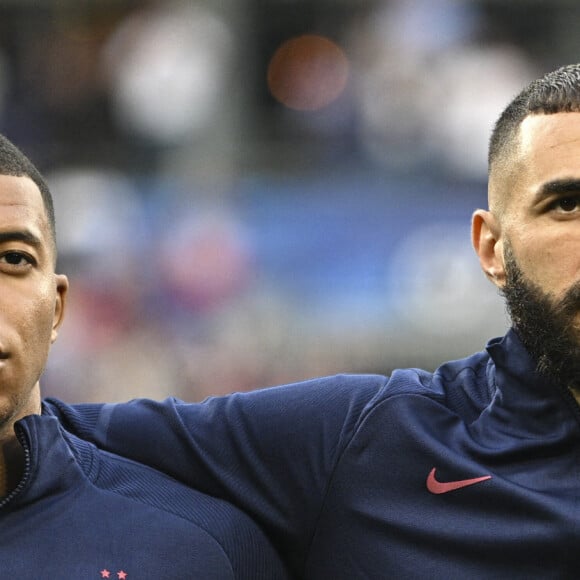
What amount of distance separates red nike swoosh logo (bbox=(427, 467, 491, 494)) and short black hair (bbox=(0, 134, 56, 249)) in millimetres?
1064

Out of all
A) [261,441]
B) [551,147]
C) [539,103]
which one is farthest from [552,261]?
[261,441]

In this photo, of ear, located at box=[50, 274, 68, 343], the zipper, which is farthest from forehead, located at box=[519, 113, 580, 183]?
the zipper

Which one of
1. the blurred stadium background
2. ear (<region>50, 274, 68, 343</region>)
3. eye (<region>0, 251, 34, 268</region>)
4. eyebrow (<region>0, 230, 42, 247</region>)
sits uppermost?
eyebrow (<region>0, 230, 42, 247</region>)

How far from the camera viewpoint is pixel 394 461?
263cm

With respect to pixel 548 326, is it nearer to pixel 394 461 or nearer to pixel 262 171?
pixel 394 461

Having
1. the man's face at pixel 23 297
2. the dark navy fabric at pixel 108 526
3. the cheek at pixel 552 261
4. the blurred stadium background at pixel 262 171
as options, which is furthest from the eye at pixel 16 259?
the blurred stadium background at pixel 262 171

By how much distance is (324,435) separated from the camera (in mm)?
2709

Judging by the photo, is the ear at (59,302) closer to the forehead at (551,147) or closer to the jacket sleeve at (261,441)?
the jacket sleeve at (261,441)

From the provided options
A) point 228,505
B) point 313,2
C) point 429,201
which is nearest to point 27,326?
point 228,505

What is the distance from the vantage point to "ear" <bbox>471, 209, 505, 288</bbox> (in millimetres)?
2848

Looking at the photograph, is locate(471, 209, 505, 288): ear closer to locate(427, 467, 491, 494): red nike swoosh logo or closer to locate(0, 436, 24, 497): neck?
locate(427, 467, 491, 494): red nike swoosh logo

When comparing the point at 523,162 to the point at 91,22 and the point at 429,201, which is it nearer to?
the point at 429,201

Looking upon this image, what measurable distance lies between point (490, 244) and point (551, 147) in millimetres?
343

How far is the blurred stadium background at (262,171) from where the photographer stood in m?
9.41
